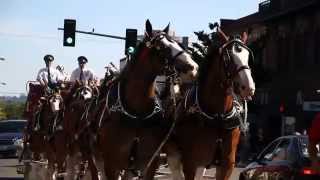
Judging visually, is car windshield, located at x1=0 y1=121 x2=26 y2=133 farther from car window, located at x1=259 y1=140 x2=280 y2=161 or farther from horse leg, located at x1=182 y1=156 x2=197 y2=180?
horse leg, located at x1=182 y1=156 x2=197 y2=180

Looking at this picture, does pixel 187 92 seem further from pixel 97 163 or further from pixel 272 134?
pixel 272 134

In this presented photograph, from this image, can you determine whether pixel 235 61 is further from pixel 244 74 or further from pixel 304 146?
pixel 304 146

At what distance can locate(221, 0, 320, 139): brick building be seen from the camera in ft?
141

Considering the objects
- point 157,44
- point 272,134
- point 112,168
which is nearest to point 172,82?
point 157,44

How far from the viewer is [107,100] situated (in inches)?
398

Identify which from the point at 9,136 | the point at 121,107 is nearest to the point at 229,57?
the point at 121,107

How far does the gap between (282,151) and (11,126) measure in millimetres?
25055

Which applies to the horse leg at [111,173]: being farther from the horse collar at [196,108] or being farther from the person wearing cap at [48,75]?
the person wearing cap at [48,75]

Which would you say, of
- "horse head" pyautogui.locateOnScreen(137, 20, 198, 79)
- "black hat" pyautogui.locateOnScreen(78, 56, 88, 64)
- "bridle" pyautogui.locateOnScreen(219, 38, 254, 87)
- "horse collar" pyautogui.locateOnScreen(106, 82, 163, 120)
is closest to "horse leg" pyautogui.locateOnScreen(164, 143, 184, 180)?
"horse collar" pyautogui.locateOnScreen(106, 82, 163, 120)

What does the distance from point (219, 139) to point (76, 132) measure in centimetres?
378

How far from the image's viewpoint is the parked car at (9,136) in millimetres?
34281

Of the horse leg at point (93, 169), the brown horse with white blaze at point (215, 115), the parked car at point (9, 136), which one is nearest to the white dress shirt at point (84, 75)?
the horse leg at point (93, 169)

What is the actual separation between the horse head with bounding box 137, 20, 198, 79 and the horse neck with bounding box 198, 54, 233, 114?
365 mm

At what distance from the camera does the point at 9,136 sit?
113 ft
